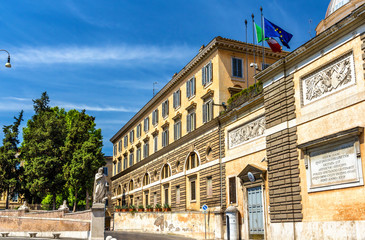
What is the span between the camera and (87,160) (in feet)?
132

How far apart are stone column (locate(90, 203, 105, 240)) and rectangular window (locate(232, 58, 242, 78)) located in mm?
14933

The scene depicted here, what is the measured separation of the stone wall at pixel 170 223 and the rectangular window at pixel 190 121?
7.15 metres

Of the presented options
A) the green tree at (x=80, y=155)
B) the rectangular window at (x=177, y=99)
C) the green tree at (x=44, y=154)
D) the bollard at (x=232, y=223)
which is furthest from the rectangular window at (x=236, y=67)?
the green tree at (x=44, y=154)

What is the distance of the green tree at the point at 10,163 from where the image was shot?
4525cm

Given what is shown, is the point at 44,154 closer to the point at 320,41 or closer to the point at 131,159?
the point at 131,159

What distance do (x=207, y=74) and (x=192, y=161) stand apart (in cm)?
733

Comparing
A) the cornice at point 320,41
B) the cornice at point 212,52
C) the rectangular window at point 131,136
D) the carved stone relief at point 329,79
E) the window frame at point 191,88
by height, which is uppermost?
the cornice at point 212,52

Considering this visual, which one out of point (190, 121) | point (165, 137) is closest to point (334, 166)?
point (190, 121)

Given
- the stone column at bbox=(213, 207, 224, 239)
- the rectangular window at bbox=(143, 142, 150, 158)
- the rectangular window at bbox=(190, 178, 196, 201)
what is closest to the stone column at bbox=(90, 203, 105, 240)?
the stone column at bbox=(213, 207, 224, 239)

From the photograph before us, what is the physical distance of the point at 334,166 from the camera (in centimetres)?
1628

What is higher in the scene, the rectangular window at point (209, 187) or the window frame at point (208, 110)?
the window frame at point (208, 110)

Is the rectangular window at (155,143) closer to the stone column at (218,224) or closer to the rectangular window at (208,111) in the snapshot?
the rectangular window at (208,111)

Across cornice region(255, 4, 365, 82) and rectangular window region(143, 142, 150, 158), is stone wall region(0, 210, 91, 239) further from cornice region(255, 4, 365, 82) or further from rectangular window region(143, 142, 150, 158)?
rectangular window region(143, 142, 150, 158)

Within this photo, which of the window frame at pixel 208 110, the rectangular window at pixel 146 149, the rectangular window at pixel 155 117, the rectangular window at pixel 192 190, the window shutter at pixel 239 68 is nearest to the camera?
the window frame at pixel 208 110
